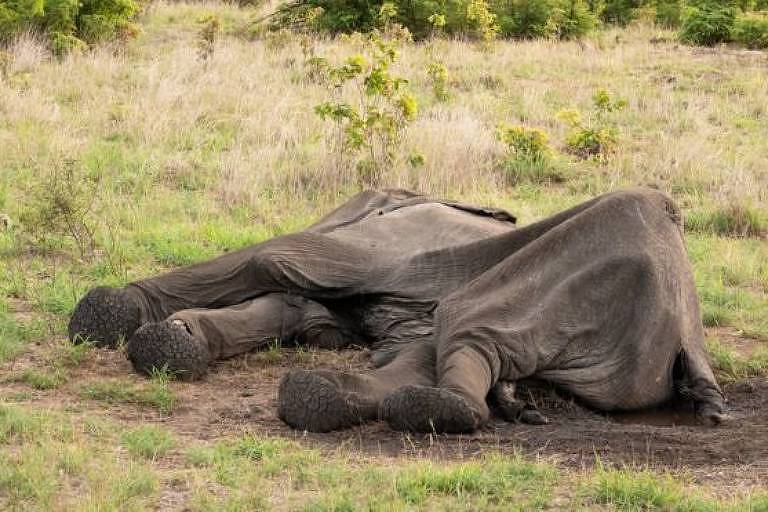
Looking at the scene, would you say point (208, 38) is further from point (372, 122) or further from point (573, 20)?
point (372, 122)

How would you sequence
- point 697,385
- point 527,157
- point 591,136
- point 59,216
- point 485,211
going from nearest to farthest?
1. point 697,385
2. point 485,211
3. point 59,216
4. point 527,157
5. point 591,136

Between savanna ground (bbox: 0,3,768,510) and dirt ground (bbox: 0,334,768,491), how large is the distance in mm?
16

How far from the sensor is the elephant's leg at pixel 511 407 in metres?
5.96

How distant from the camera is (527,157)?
477 inches

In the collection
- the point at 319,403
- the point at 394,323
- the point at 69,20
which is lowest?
the point at 394,323

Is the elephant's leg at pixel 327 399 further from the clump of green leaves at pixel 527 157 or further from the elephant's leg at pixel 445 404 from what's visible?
the clump of green leaves at pixel 527 157

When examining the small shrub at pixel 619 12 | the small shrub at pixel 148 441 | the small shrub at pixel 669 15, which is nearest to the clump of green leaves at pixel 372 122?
the small shrub at pixel 148 441

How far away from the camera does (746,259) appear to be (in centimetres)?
950

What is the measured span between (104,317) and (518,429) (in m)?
2.38

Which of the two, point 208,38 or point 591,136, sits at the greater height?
point 208,38

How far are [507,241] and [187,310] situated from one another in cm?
169

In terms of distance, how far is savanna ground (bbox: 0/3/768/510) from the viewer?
493 centimetres

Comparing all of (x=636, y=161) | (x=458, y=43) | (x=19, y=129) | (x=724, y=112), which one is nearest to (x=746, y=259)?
(x=636, y=161)

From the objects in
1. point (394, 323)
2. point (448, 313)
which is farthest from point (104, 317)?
point (448, 313)
